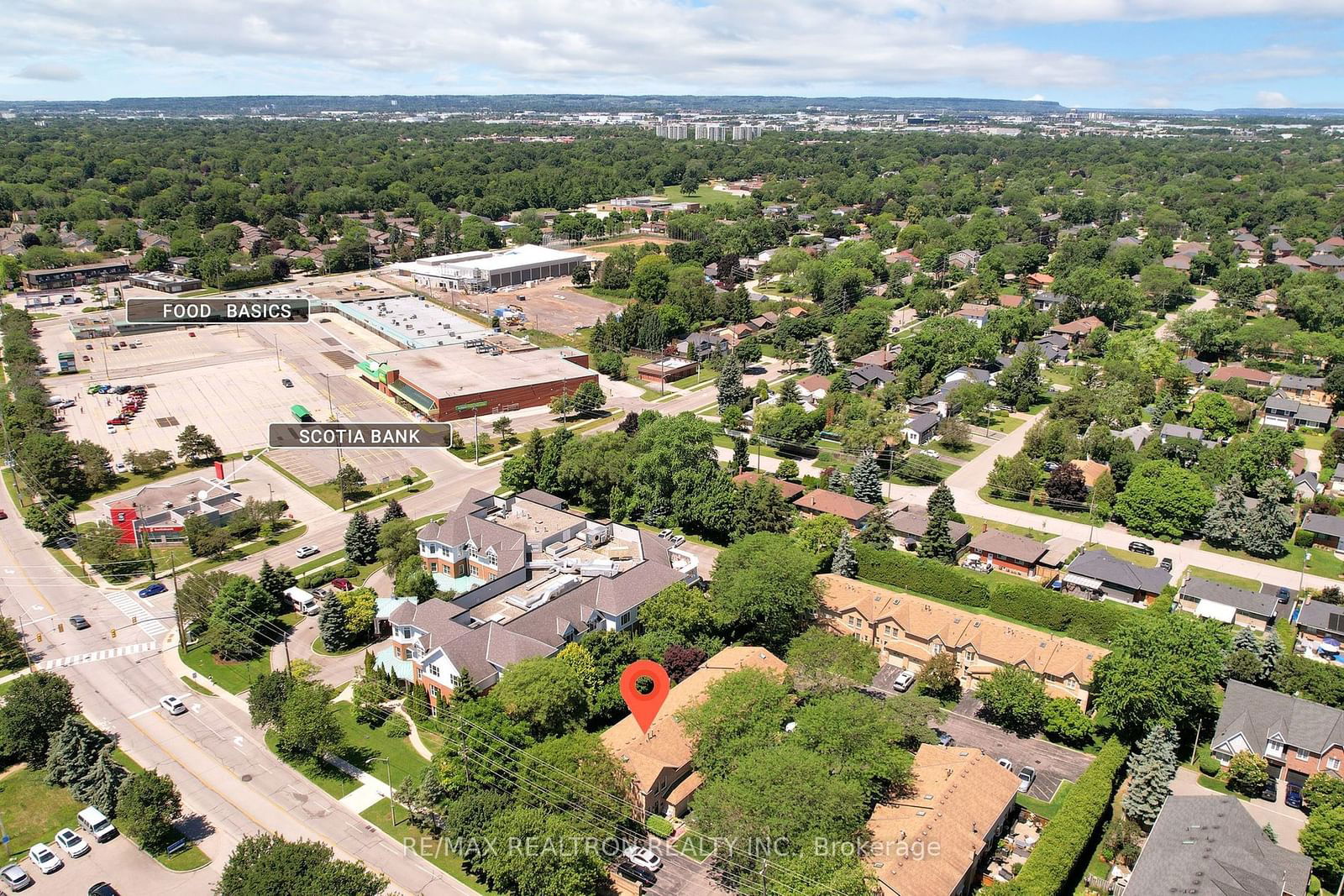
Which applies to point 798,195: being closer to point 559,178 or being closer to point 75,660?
point 559,178

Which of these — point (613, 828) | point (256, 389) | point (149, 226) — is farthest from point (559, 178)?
point (613, 828)

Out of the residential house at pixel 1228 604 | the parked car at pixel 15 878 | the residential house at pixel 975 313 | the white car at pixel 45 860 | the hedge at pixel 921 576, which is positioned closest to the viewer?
the parked car at pixel 15 878

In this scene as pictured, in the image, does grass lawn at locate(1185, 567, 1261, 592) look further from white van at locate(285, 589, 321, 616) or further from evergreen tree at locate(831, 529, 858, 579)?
white van at locate(285, 589, 321, 616)

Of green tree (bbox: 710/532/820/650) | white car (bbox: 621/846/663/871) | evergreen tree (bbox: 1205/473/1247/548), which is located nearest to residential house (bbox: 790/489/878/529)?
green tree (bbox: 710/532/820/650)

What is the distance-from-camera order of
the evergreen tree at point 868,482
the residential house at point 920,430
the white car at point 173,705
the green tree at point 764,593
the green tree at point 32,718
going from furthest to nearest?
the residential house at point 920,430, the evergreen tree at point 868,482, the green tree at point 764,593, the white car at point 173,705, the green tree at point 32,718

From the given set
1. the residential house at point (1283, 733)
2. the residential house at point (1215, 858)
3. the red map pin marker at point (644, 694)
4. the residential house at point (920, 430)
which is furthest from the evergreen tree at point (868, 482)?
the residential house at point (1215, 858)

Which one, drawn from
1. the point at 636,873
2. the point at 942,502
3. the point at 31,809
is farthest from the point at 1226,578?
the point at 31,809

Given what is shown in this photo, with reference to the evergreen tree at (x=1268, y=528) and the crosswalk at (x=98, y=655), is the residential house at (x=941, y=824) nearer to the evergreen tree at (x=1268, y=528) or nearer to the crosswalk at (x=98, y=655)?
the evergreen tree at (x=1268, y=528)
